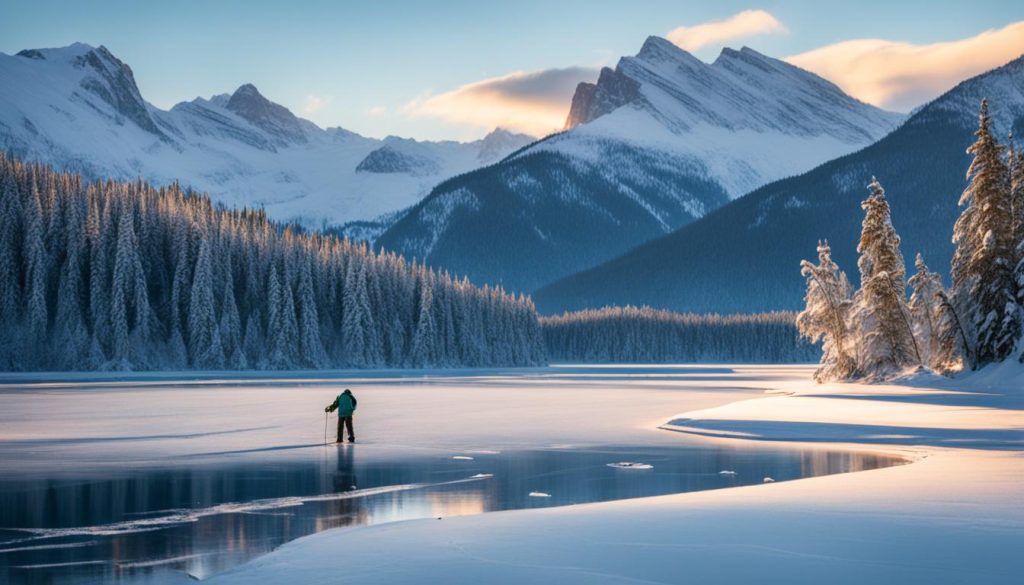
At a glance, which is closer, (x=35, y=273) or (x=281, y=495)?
(x=281, y=495)

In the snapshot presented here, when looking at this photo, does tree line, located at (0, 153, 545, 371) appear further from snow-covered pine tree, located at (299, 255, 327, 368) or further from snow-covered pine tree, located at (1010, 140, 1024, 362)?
snow-covered pine tree, located at (1010, 140, 1024, 362)

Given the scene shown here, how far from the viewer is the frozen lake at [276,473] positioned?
54.4ft

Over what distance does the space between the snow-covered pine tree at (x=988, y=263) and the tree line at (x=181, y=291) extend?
9012 cm

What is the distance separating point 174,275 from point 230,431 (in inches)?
3944

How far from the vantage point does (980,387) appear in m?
60.6

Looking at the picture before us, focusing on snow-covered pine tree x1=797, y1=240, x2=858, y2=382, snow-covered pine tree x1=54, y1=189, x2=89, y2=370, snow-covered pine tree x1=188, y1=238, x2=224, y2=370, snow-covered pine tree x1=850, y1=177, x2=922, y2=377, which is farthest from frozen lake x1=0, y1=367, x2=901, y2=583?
snow-covered pine tree x1=188, y1=238, x2=224, y2=370

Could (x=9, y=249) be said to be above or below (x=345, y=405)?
above

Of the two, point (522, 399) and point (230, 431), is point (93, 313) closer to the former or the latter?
point (522, 399)

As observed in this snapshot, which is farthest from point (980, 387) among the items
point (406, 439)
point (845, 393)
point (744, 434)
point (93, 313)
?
point (93, 313)

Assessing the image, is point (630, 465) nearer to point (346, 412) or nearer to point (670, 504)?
point (670, 504)

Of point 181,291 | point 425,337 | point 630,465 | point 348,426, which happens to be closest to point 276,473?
point 348,426

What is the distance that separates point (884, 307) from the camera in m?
73.1

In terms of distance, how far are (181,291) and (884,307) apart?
89.2 m

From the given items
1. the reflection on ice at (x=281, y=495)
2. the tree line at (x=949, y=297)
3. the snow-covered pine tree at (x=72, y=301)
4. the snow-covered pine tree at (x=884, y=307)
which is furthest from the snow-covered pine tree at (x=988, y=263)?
the snow-covered pine tree at (x=72, y=301)
